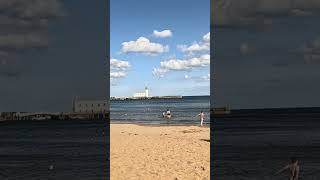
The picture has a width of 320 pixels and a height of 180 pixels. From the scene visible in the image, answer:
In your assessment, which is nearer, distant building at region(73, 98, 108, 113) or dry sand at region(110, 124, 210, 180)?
dry sand at region(110, 124, 210, 180)

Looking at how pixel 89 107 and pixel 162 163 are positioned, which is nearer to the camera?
pixel 162 163

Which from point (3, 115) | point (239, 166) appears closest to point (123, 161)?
point (239, 166)

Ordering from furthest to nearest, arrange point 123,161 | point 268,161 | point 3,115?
point 3,115 → point 268,161 → point 123,161

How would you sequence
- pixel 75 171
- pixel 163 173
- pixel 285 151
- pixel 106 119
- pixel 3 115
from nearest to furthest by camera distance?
1. pixel 163 173
2. pixel 75 171
3. pixel 285 151
4. pixel 106 119
5. pixel 3 115

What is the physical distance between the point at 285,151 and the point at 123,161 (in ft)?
102

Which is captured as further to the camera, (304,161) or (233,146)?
(233,146)

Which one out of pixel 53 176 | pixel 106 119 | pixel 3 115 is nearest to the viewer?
pixel 53 176

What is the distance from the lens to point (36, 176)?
122 feet

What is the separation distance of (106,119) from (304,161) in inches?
4726

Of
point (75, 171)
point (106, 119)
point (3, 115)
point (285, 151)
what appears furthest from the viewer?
point (3, 115)

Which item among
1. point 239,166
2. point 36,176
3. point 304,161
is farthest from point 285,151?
point 36,176

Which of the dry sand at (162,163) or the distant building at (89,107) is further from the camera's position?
the distant building at (89,107)

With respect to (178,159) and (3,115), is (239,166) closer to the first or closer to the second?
(178,159)

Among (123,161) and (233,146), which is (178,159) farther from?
(233,146)
